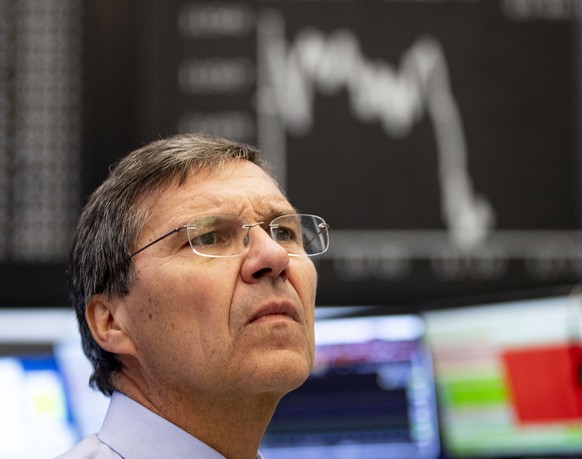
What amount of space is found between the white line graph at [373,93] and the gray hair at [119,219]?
1346mm

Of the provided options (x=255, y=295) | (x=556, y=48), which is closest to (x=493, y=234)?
(x=556, y=48)

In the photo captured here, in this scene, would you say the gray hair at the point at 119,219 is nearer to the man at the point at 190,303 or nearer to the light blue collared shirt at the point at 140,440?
the man at the point at 190,303

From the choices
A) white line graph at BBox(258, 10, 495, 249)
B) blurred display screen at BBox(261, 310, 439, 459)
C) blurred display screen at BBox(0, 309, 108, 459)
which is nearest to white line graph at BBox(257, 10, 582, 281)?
white line graph at BBox(258, 10, 495, 249)

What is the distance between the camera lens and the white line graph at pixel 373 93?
2.74m

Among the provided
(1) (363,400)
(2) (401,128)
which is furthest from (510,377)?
(2) (401,128)

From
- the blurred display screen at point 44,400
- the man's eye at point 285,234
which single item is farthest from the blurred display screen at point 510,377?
the man's eye at point 285,234

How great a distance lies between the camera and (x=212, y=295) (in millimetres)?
1229

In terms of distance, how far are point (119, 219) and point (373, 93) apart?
157 centimetres

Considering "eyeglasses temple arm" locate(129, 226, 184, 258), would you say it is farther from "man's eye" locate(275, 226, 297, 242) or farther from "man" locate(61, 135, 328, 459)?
"man's eye" locate(275, 226, 297, 242)

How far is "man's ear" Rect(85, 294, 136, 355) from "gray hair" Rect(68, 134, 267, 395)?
13mm

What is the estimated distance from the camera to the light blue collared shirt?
121 cm

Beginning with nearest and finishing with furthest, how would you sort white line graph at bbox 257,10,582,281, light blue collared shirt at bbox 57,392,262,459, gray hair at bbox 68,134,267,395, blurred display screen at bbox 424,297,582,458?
light blue collared shirt at bbox 57,392,262,459 < gray hair at bbox 68,134,267,395 < blurred display screen at bbox 424,297,582,458 < white line graph at bbox 257,10,582,281

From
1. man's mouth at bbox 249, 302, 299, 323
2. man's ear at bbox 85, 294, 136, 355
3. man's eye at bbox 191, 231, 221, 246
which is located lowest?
man's ear at bbox 85, 294, 136, 355

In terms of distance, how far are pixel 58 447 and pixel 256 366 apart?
3.62ft
